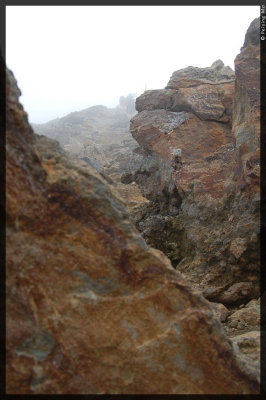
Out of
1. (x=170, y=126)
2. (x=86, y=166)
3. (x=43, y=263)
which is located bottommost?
(x=43, y=263)

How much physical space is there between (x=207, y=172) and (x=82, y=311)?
22.6 feet

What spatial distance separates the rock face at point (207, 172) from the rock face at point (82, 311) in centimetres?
322

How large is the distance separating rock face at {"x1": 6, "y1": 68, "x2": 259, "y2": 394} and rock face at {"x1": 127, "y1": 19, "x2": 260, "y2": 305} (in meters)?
3.22

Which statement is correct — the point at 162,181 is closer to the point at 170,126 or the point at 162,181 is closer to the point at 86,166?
the point at 170,126

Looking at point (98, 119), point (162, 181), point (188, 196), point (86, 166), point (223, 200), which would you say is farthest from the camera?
point (98, 119)

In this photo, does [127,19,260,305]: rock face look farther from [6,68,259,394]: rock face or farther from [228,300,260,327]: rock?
[6,68,259,394]: rock face

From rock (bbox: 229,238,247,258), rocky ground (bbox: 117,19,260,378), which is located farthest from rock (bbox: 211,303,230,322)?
rock (bbox: 229,238,247,258)

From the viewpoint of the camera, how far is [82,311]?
16.8 feet

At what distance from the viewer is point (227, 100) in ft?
40.1

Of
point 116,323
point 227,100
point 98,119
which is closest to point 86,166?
point 116,323

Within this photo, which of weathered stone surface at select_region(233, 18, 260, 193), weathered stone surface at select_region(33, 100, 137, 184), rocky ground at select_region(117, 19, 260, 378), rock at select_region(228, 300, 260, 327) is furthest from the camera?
→ weathered stone surface at select_region(33, 100, 137, 184)

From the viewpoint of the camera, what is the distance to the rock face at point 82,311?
504 centimetres

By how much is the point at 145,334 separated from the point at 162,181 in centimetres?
740

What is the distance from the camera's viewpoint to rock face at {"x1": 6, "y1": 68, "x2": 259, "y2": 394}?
16.5 feet
